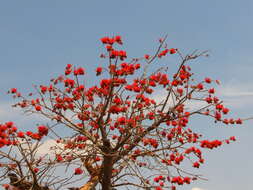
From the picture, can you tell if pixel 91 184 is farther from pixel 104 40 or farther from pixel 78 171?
pixel 104 40

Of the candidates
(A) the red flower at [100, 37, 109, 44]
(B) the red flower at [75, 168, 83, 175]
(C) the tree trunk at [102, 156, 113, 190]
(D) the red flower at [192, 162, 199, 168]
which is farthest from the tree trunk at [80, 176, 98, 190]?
(A) the red flower at [100, 37, 109, 44]

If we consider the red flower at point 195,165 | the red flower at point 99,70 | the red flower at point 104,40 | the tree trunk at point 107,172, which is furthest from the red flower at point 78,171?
the red flower at point 104,40

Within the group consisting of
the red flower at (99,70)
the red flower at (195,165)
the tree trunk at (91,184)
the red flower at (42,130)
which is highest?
the red flower at (99,70)

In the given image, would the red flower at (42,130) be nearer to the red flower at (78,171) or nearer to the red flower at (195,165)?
the red flower at (78,171)

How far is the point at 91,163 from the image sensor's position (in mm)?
10859

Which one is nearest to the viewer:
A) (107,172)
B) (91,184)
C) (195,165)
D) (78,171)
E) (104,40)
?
(104,40)

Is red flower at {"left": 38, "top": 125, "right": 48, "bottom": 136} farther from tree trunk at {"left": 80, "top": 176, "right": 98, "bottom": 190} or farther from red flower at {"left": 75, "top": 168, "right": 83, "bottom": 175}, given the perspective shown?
tree trunk at {"left": 80, "top": 176, "right": 98, "bottom": 190}

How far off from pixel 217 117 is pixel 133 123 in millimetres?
2184

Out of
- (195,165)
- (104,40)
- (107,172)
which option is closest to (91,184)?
(107,172)

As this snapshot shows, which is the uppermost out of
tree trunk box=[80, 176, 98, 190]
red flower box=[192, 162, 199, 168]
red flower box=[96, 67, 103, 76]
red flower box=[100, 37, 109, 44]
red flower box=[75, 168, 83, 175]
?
red flower box=[100, 37, 109, 44]

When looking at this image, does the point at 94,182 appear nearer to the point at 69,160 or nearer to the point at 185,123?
the point at 69,160

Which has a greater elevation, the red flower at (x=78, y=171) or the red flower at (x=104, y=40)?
the red flower at (x=104, y=40)

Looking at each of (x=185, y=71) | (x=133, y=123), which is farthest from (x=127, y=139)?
(x=185, y=71)

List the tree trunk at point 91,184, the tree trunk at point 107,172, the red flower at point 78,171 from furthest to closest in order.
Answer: the tree trunk at point 91,184, the red flower at point 78,171, the tree trunk at point 107,172
